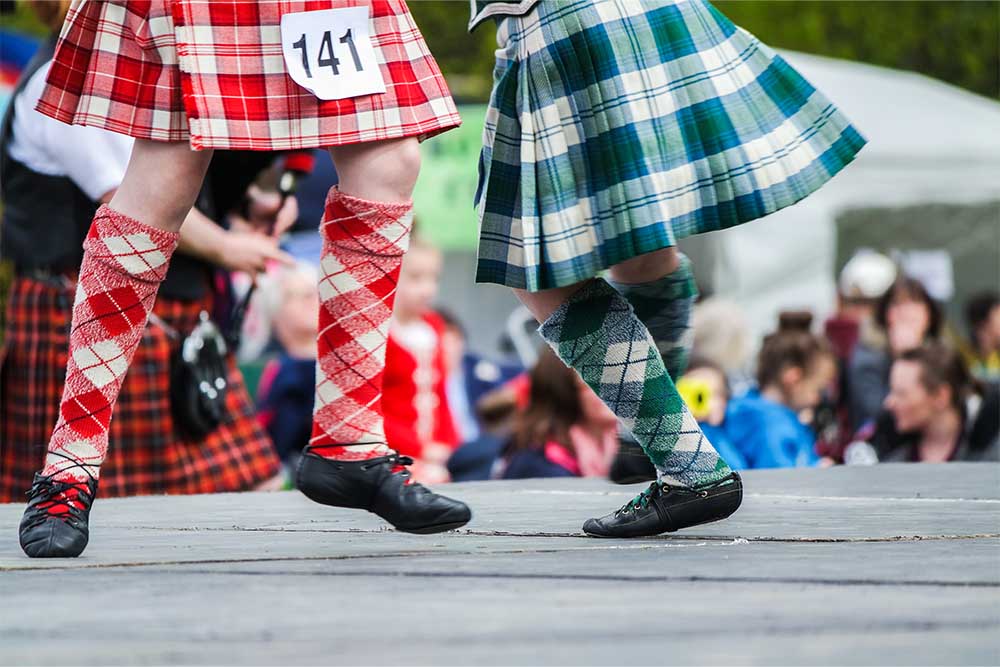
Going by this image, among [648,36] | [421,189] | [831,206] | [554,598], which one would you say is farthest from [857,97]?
[554,598]

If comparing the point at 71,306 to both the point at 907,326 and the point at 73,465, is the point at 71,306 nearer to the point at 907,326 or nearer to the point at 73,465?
the point at 73,465

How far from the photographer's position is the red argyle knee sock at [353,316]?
2428 millimetres

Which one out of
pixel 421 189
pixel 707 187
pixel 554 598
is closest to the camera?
pixel 554 598

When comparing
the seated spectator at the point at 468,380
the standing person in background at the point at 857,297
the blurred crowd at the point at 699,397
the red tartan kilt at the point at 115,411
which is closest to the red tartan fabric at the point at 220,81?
the blurred crowd at the point at 699,397

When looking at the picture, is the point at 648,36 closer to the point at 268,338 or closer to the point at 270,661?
the point at 270,661

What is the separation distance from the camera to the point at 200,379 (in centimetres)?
362

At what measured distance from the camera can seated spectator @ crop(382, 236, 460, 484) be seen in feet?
17.8

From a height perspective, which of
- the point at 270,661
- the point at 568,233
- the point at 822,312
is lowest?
the point at 822,312

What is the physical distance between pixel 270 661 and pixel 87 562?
0.83 meters

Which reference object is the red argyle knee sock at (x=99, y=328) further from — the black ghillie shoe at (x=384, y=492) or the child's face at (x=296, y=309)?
the child's face at (x=296, y=309)

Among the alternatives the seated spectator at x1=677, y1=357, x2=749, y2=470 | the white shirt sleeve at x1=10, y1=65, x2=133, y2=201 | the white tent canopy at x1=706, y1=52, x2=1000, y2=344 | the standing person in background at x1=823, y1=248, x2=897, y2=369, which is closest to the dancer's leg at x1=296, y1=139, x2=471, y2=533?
the white shirt sleeve at x1=10, y1=65, x2=133, y2=201

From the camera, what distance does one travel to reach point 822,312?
10.0m

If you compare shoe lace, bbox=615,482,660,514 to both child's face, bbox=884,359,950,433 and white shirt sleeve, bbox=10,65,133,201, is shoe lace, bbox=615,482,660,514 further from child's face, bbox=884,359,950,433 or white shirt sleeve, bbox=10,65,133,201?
child's face, bbox=884,359,950,433

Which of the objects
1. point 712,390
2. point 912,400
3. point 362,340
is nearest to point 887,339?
point 912,400
